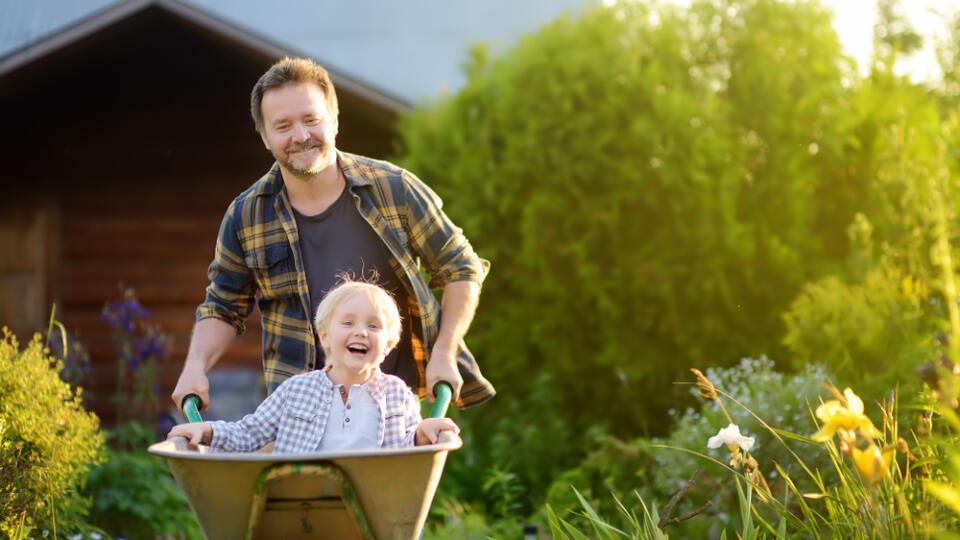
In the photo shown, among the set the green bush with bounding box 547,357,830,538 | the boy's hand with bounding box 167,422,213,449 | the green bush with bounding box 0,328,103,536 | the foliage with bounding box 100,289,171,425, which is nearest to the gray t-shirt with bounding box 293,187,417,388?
the boy's hand with bounding box 167,422,213,449

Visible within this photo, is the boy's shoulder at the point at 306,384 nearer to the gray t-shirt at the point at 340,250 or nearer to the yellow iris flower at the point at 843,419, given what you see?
the gray t-shirt at the point at 340,250

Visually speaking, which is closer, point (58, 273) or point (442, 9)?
point (58, 273)

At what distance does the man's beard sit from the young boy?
0.44 m

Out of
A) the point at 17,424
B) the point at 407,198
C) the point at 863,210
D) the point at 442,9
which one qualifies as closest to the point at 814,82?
the point at 863,210

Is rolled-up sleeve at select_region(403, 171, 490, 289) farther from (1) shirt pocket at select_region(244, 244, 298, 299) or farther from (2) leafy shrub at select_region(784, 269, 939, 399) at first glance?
(2) leafy shrub at select_region(784, 269, 939, 399)

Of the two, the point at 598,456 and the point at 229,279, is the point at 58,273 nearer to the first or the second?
the point at 598,456

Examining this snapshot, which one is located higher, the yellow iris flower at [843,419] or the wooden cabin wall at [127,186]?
the wooden cabin wall at [127,186]

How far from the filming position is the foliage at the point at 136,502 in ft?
16.5

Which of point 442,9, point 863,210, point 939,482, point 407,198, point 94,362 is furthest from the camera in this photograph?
point 442,9

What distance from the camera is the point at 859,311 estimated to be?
16.0 ft

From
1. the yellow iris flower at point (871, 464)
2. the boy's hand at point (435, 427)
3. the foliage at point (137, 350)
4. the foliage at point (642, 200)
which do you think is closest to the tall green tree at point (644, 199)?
the foliage at point (642, 200)

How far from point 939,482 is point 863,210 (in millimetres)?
3929

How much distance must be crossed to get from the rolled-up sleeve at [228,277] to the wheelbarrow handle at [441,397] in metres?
0.77

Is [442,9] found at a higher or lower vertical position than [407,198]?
higher
